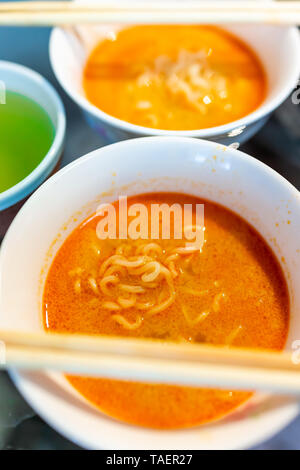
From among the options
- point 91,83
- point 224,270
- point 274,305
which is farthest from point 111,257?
point 91,83

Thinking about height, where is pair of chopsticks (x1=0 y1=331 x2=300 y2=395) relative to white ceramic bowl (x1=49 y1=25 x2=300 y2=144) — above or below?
below

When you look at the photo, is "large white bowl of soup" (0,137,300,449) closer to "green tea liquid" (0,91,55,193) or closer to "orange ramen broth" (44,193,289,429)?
"orange ramen broth" (44,193,289,429)

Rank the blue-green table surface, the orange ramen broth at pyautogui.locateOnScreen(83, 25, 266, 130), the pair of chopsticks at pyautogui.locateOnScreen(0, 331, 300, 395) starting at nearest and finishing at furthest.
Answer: the pair of chopsticks at pyautogui.locateOnScreen(0, 331, 300, 395) < the blue-green table surface < the orange ramen broth at pyautogui.locateOnScreen(83, 25, 266, 130)

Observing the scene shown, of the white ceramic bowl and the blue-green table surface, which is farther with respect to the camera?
the white ceramic bowl

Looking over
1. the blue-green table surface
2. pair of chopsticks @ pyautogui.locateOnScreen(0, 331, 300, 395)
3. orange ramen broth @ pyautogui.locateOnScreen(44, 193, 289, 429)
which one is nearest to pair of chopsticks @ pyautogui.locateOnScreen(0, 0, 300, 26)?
the blue-green table surface

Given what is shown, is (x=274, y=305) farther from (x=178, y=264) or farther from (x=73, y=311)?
(x=73, y=311)

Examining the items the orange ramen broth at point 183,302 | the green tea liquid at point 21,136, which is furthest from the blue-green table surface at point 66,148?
the orange ramen broth at point 183,302

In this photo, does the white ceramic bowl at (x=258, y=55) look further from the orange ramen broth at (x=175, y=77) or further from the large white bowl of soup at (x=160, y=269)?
the large white bowl of soup at (x=160, y=269)
